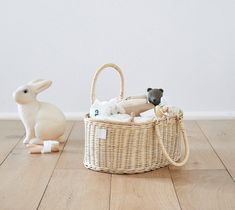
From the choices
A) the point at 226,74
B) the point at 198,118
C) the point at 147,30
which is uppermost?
the point at 147,30

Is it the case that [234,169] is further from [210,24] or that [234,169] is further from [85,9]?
[85,9]

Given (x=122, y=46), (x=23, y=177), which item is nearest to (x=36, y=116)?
(x=23, y=177)

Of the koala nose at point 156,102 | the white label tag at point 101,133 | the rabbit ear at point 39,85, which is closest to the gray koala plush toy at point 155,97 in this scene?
the koala nose at point 156,102

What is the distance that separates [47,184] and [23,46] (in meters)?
1.09

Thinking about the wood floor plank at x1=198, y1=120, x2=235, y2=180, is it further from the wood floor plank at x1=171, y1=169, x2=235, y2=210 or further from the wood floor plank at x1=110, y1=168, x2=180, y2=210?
the wood floor plank at x1=110, y1=168, x2=180, y2=210

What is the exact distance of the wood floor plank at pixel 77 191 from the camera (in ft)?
4.76

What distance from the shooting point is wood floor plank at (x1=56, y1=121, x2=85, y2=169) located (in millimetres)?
1822

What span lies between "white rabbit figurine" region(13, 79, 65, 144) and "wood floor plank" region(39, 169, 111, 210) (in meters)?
0.32

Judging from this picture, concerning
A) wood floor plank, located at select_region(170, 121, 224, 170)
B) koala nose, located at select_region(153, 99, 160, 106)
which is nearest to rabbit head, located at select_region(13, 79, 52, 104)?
koala nose, located at select_region(153, 99, 160, 106)

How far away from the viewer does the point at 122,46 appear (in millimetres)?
2504

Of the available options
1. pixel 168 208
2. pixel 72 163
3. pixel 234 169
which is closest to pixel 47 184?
pixel 72 163

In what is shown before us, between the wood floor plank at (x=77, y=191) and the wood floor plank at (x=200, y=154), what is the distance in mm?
307

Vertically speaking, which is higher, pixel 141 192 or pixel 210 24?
pixel 210 24

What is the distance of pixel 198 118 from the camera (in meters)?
2.57
